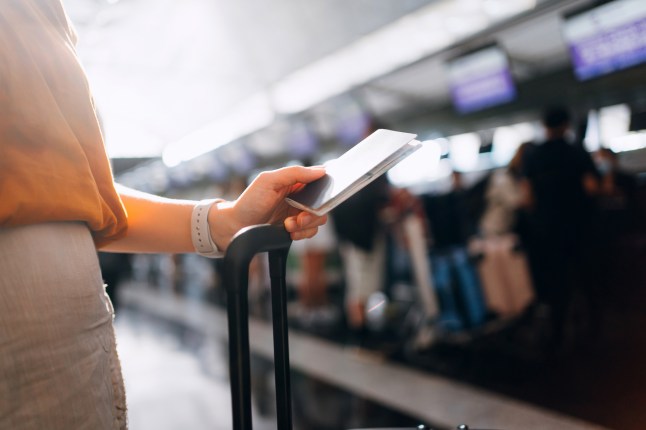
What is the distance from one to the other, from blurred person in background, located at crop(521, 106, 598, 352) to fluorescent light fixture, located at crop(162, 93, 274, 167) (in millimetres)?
5496

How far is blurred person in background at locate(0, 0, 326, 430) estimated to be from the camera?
70 centimetres

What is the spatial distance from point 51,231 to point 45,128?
0.16 m

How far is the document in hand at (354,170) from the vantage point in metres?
0.80

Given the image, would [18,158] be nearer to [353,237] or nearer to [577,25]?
[353,237]

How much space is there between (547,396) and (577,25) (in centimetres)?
298

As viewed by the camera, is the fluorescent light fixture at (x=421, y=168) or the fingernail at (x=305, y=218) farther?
the fluorescent light fixture at (x=421, y=168)

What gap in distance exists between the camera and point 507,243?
4.41m

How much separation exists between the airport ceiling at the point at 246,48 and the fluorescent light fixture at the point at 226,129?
26 centimetres

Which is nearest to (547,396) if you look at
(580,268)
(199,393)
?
(580,268)

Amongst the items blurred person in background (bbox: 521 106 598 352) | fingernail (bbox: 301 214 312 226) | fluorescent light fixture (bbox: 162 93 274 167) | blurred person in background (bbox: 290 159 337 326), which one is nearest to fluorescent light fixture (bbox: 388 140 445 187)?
fluorescent light fixture (bbox: 162 93 274 167)

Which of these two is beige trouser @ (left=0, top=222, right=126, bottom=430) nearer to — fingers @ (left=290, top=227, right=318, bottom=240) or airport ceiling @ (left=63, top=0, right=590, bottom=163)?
fingers @ (left=290, top=227, right=318, bottom=240)

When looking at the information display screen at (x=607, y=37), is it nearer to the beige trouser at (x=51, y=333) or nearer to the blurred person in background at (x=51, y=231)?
the blurred person in background at (x=51, y=231)

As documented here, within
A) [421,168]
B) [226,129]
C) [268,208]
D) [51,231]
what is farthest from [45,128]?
[226,129]

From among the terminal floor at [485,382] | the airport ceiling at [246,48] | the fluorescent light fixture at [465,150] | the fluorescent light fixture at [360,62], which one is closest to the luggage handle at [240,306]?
the terminal floor at [485,382]
